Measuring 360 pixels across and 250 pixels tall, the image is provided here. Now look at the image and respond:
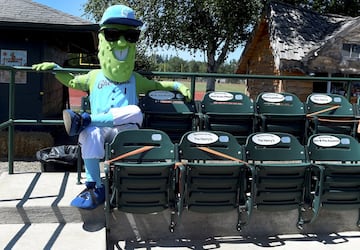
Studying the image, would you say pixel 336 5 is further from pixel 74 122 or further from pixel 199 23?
pixel 74 122

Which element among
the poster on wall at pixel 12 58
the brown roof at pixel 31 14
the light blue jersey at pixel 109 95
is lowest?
the light blue jersey at pixel 109 95

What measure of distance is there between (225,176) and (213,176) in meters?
0.10

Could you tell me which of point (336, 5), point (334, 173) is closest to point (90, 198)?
point (334, 173)

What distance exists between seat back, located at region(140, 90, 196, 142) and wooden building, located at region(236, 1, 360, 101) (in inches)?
267

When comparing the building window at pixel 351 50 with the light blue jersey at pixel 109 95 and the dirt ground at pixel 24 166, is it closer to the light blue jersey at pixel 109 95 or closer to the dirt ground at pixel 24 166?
the dirt ground at pixel 24 166

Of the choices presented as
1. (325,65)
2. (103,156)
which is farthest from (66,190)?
(325,65)

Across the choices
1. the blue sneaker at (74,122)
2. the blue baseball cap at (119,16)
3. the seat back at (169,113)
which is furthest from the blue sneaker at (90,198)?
the blue baseball cap at (119,16)

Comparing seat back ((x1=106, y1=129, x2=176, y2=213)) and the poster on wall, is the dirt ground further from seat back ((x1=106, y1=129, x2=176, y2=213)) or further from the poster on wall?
seat back ((x1=106, y1=129, x2=176, y2=213))

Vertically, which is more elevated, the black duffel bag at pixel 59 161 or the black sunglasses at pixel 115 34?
the black sunglasses at pixel 115 34

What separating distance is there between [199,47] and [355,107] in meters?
14.3

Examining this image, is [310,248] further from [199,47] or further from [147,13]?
[199,47]

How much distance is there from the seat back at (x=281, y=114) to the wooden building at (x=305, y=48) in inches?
240

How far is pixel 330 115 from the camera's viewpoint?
4.72m

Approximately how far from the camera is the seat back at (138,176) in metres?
3.24
